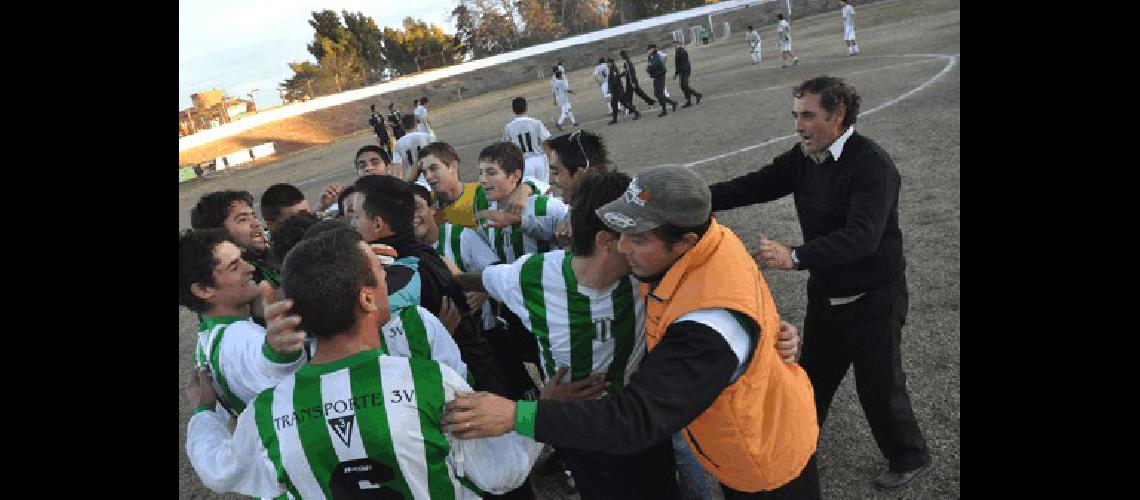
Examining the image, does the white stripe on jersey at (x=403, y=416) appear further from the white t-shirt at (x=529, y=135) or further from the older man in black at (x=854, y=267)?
the white t-shirt at (x=529, y=135)

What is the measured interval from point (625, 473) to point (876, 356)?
1.57m

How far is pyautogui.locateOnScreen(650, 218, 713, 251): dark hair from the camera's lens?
6.58ft

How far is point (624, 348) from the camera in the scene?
274 cm

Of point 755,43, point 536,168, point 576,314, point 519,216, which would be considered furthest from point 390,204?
point 755,43

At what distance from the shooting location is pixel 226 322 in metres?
2.94

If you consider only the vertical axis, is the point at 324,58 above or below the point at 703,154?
above

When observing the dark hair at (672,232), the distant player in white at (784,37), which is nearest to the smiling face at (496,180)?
the dark hair at (672,232)

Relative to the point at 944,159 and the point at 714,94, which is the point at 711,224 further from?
the point at 714,94

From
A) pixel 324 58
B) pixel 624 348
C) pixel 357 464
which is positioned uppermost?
pixel 324 58

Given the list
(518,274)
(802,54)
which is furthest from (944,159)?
(802,54)

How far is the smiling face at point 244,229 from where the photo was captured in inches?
175

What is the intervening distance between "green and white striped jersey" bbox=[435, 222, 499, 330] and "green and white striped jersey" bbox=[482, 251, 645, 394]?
5.18 ft

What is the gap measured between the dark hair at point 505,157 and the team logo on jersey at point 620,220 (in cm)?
250

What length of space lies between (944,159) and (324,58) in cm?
5453
